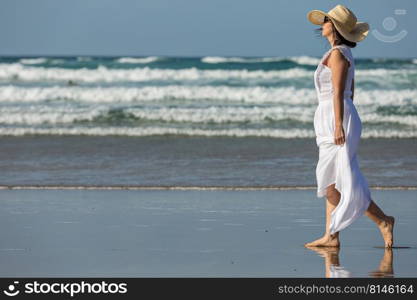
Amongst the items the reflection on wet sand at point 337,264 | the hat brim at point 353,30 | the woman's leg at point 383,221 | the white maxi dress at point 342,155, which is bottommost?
the reflection on wet sand at point 337,264

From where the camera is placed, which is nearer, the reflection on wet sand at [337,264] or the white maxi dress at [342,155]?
the reflection on wet sand at [337,264]

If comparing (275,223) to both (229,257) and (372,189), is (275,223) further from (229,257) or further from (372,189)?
(372,189)

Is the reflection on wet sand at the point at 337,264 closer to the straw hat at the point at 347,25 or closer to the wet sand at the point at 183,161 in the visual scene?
the straw hat at the point at 347,25

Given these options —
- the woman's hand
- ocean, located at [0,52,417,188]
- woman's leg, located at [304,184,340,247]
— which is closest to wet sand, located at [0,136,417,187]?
ocean, located at [0,52,417,188]

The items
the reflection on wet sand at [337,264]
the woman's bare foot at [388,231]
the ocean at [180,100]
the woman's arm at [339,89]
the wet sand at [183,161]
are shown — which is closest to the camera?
the reflection on wet sand at [337,264]

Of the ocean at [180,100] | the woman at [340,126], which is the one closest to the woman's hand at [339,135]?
the woman at [340,126]

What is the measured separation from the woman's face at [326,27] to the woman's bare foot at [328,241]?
130 centimetres

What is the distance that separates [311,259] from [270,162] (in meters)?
6.25

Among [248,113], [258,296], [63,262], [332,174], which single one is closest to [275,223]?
[332,174]

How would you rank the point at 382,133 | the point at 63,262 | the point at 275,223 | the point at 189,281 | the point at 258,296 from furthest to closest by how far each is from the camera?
1. the point at 382,133
2. the point at 275,223
3. the point at 63,262
4. the point at 189,281
5. the point at 258,296

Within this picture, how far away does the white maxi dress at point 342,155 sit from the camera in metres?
6.33

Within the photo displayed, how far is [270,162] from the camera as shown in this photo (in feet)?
40.0

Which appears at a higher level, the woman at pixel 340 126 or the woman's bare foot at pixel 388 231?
the woman at pixel 340 126

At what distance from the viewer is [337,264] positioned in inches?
227
